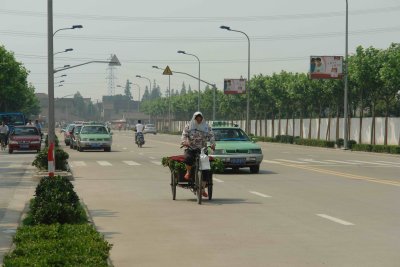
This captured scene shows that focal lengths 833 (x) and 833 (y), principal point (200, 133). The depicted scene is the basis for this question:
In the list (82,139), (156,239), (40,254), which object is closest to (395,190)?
(156,239)

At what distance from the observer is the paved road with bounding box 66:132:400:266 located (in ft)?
31.6

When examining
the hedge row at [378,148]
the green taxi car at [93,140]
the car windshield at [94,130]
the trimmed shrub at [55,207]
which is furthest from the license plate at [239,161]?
the car windshield at [94,130]

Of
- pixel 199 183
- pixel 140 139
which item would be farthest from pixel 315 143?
pixel 199 183

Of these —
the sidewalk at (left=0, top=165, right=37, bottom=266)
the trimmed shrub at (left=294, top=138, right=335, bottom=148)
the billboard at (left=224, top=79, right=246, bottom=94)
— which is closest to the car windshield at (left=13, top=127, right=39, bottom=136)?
the sidewalk at (left=0, top=165, right=37, bottom=266)

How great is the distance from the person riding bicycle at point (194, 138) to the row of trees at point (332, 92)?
3709cm

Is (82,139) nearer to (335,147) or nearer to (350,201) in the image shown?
(335,147)

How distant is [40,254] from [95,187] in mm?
12638

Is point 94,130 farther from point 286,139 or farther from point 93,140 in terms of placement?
point 286,139

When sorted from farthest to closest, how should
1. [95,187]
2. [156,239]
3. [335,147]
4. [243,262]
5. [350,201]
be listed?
1. [335,147]
2. [95,187]
3. [350,201]
4. [156,239]
5. [243,262]

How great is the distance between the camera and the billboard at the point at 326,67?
56219 millimetres

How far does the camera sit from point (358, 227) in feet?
40.3

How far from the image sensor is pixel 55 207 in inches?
466

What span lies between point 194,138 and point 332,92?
49.2 metres

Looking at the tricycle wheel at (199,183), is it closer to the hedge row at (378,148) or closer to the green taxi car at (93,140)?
the green taxi car at (93,140)
